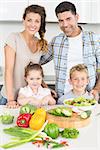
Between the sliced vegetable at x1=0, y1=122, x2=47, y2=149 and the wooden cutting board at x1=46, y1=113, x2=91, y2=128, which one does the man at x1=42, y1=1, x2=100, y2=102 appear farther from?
the sliced vegetable at x1=0, y1=122, x2=47, y2=149

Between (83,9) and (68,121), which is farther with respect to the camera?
(83,9)

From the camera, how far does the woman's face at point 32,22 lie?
174 centimetres

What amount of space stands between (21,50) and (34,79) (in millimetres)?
167

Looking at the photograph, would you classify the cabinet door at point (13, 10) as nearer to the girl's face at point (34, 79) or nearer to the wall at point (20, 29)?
the wall at point (20, 29)

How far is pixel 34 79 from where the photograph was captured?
1735 millimetres

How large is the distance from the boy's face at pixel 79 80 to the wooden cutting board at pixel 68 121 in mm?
519

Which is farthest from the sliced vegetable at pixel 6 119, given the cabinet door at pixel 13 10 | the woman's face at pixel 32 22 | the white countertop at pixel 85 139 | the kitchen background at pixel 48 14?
the cabinet door at pixel 13 10

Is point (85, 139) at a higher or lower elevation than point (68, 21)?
lower

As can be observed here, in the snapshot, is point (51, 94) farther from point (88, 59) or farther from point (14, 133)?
point (14, 133)

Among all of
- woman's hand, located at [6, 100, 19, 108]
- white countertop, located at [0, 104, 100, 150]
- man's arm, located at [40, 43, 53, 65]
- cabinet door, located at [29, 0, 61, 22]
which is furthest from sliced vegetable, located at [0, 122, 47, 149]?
cabinet door, located at [29, 0, 61, 22]

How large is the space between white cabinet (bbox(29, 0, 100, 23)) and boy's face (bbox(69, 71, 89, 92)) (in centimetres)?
84

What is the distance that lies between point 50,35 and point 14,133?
1727 millimetres

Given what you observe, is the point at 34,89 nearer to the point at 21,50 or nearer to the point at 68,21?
the point at 21,50

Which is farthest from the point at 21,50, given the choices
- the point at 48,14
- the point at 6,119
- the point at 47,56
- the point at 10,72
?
the point at 48,14
